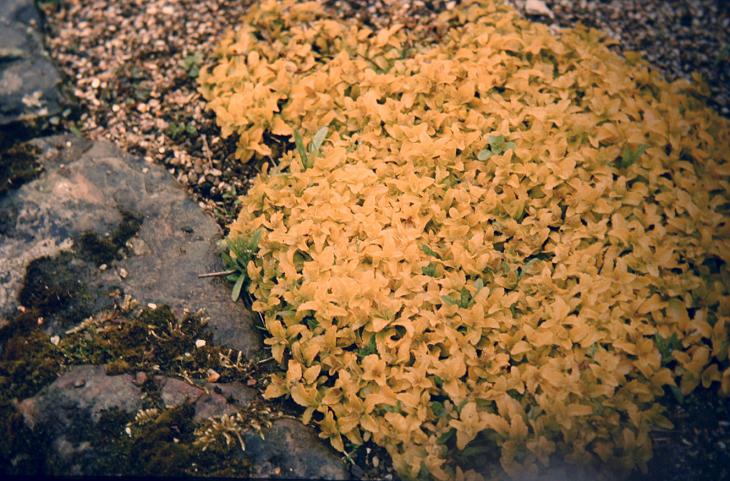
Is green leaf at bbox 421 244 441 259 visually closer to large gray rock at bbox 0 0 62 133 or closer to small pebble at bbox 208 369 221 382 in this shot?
small pebble at bbox 208 369 221 382

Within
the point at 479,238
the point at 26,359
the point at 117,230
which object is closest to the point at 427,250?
the point at 479,238

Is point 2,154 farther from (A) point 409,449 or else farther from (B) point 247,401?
(A) point 409,449

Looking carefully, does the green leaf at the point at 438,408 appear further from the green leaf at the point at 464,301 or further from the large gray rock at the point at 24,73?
the large gray rock at the point at 24,73

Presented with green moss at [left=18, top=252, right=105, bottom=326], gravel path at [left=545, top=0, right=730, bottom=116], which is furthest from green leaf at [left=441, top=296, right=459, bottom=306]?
gravel path at [left=545, top=0, right=730, bottom=116]

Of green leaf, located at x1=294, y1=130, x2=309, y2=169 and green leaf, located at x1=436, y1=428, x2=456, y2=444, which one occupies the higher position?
green leaf, located at x1=294, y1=130, x2=309, y2=169

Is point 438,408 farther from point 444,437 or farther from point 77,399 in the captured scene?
point 77,399

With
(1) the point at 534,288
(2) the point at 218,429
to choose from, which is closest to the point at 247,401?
Result: (2) the point at 218,429

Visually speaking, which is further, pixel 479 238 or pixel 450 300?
pixel 479 238
